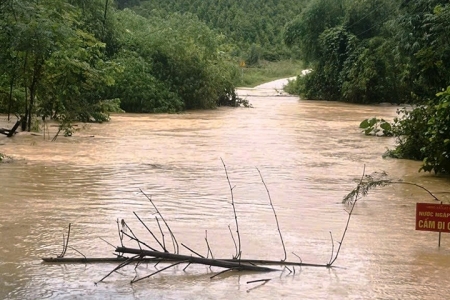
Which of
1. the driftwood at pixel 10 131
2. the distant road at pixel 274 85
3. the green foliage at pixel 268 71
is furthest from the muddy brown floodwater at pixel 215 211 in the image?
the green foliage at pixel 268 71

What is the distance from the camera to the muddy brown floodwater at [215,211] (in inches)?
289

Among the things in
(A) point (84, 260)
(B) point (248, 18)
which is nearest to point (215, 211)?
(A) point (84, 260)

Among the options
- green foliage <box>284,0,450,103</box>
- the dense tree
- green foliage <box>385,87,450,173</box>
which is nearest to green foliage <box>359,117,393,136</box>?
green foliage <box>385,87,450,173</box>

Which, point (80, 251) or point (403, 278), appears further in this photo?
point (80, 251)

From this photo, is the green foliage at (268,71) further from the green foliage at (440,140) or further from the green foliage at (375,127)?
the green foliage at (440,140)

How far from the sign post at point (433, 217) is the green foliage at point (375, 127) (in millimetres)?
11167

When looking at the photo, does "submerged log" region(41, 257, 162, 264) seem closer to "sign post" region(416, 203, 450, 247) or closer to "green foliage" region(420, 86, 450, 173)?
"sign post" region(416, 203, 450, 247)

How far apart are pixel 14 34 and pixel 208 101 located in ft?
62.9

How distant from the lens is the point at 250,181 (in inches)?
561

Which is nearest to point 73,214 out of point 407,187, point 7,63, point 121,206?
point 121,206

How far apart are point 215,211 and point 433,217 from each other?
3.74 meters

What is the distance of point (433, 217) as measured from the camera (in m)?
8.37

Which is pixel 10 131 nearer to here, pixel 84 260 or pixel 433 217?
pixel 84 260

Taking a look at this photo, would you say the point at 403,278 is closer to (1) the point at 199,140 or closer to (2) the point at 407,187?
(2) the point at 407,187
